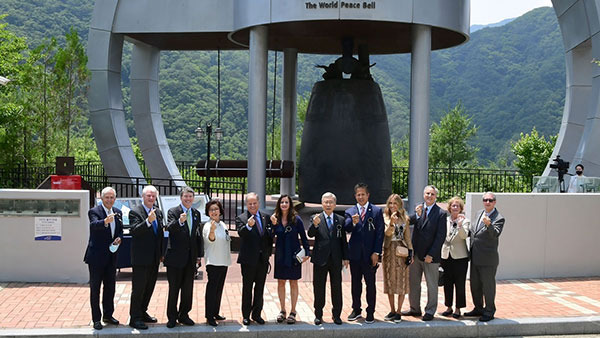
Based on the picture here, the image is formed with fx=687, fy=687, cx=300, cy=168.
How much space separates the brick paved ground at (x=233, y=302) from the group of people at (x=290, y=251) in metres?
0.36

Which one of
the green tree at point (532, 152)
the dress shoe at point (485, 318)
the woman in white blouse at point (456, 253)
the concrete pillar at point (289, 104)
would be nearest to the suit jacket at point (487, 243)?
the woman in white blouse at point (456, 253)

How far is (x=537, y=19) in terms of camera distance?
125 m

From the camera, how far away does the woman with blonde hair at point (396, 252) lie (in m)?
8.55

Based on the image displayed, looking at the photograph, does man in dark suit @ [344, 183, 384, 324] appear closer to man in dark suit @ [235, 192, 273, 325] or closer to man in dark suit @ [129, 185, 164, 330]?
man in dark suit @ [235, 192, 273, 325]

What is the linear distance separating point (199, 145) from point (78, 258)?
154 feet

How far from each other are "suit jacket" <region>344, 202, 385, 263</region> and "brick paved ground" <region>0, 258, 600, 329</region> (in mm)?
910

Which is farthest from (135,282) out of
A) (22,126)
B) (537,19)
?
(537,19)

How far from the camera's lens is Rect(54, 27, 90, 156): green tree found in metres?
18.7

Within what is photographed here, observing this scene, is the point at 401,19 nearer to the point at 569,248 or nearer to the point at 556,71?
the point at 569,248

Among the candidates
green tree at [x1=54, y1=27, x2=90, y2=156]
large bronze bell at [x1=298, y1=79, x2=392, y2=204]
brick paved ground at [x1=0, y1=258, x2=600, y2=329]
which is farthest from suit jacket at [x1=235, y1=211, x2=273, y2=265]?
green tree at [x1=54, y1=27, x2=90, y2=156]

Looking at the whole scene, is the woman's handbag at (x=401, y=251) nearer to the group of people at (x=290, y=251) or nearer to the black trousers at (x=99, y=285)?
the group of people at (x=290, y=251)

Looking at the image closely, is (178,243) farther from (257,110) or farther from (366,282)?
(257,110)

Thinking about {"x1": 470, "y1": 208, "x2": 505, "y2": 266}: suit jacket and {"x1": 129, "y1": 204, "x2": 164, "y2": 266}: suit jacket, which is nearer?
{"x1": 129, "y1": 204, "x2": 164, "y2": 266}: suit jacket

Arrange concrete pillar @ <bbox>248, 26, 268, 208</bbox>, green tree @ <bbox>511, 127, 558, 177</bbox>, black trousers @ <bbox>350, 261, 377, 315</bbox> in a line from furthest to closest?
green tree @ <bbox>511, 127, 558, 177</bbox> → concrete pillar @ <bbox>248, 26, 268, 208</bbox> → black trousers @ <bbox>350, 261, 377, 315</bbox>
